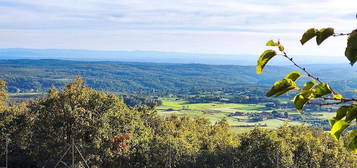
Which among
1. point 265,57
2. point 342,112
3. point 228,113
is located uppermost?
point 265,57

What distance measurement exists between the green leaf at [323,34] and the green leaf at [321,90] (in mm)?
169

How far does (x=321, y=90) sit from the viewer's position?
5.14 feet

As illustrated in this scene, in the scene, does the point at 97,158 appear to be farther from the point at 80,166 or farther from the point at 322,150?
the point at 322,150

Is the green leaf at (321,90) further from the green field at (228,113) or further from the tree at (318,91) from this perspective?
the green field at (228,113)

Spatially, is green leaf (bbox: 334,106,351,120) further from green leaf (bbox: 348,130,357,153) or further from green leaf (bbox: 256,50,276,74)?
green leaf (bbox: 256,50,276,74)

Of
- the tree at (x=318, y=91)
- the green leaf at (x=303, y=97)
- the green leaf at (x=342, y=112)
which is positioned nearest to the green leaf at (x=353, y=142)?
the tree at (x=318, y=91)

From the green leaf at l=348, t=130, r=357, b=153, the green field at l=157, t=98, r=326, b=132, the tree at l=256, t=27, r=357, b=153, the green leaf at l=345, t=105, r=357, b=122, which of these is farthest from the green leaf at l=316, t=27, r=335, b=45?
the green field at l=157, t=98, r=326, b=132

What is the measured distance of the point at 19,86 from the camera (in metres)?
167

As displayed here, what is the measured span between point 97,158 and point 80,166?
34.3 inches

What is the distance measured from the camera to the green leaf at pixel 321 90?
5.05 feet

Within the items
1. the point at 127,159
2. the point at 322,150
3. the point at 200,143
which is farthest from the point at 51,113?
the point at 322,150

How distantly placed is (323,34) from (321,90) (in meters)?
0.22

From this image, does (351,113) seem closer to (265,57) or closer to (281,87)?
(281,87)

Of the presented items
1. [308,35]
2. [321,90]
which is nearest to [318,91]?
[321,90]
